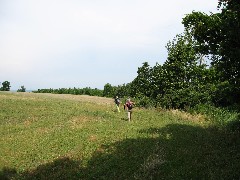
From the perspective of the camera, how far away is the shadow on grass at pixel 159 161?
55.1 ft

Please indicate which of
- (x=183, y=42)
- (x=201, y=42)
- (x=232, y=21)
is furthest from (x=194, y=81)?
(x=232, y=21)

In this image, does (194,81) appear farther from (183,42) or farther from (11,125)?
(11,125)

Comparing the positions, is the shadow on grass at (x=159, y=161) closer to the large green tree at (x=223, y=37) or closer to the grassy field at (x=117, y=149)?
the grassy field at (x=117, y=149)

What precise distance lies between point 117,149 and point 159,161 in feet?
14.5

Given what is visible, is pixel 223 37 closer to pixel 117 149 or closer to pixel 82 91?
pixel 117 149

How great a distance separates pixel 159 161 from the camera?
60.0 ft

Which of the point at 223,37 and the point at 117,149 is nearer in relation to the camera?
the point at 223,37

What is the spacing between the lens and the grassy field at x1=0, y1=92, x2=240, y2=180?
57.8 feet

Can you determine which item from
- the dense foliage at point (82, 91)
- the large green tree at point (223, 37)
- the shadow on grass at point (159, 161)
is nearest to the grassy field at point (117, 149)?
the shadow on grass at point (159, 161)

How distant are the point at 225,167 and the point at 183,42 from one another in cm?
2987

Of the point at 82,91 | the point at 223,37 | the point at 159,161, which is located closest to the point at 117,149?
the point at 159,161

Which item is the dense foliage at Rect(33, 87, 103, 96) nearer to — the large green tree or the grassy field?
the grassy field

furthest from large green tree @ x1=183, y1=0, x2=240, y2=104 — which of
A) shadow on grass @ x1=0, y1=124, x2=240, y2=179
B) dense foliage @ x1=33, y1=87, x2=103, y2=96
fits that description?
dense foliage @ x1=33, y1=87, x2=103, y2=96

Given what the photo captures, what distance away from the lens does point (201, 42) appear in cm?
1858
